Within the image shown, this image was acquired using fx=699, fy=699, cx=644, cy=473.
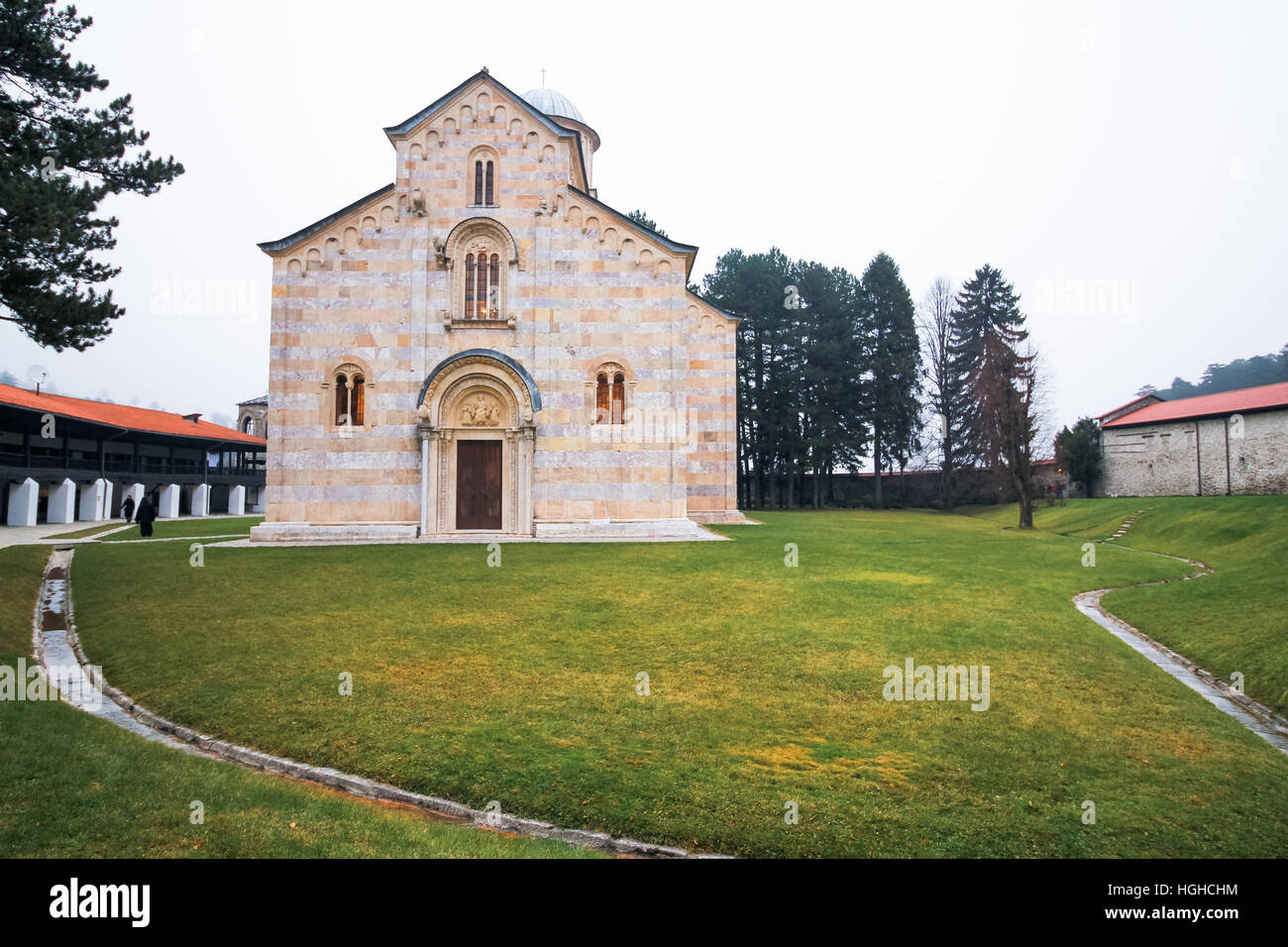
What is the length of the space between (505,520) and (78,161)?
52.1 ft

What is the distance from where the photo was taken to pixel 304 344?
26.3 m

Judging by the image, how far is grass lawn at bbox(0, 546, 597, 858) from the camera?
6.08m

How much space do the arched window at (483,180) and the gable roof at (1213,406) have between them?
124ft

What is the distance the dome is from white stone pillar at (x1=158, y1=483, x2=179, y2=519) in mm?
37219

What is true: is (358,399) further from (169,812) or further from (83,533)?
(169,812)

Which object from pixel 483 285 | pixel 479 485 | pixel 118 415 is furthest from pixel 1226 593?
pixel 118 415

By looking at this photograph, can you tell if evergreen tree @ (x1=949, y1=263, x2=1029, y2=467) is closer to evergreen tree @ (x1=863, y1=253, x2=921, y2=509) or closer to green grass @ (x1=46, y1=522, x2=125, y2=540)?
evergreen tree @ (x1=863, y1=253, x2=921, y2=509)

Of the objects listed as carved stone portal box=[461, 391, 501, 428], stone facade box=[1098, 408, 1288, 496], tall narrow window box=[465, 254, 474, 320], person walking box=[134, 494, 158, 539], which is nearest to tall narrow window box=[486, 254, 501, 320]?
tall narrow window box=[465, 254, 474, 320]

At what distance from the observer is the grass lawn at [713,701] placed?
758 centimetres

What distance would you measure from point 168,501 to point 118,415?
690 centimetres

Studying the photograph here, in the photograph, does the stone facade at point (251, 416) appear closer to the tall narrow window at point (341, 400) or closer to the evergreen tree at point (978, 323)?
the tall narrow window at point (341, 400)

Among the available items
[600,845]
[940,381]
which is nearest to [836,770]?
[600,845]
